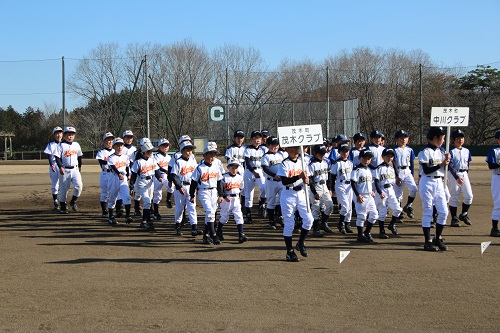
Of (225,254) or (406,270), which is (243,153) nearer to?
(225,254)

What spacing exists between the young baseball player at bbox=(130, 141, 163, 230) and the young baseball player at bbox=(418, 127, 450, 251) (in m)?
5.95

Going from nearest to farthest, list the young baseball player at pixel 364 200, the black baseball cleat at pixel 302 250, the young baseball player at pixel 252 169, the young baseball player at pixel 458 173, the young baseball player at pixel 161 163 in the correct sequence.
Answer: the black baseball cleat at pixel 302 250 < the young baseball player at pixel 364 200 < the young baseball player at pixel 458 173 < the young baseball player at pixel 161 163 < the young baseball player at pixel 252 169

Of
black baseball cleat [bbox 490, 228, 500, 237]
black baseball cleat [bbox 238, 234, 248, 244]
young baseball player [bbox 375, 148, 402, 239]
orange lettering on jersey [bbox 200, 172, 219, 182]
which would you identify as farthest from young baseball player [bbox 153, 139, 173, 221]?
black baseball cleat [bbox 490, 228, 500, 237]

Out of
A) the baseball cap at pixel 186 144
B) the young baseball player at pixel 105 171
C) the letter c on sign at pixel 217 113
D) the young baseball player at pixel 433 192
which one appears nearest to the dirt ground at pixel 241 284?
the young baseball player at pixel 433 192

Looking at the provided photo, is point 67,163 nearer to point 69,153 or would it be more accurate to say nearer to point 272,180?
point 69,153

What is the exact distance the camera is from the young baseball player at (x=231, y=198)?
10.7 m

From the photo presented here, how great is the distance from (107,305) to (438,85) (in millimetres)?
48835

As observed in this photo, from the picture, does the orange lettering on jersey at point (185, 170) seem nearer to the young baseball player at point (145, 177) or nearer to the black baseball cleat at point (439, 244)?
the young baseball player at point (145, 177)

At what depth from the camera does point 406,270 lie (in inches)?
323

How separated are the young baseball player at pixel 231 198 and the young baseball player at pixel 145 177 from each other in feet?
7.57

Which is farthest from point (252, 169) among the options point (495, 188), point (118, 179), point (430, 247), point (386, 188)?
point (495, 188)

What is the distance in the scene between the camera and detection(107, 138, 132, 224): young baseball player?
44.2 ft

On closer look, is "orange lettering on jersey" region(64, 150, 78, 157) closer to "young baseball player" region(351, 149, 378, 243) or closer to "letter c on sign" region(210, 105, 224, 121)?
"young baseball player" region(351, 149, 378, 243)

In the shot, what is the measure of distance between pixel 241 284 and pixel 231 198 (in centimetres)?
345
